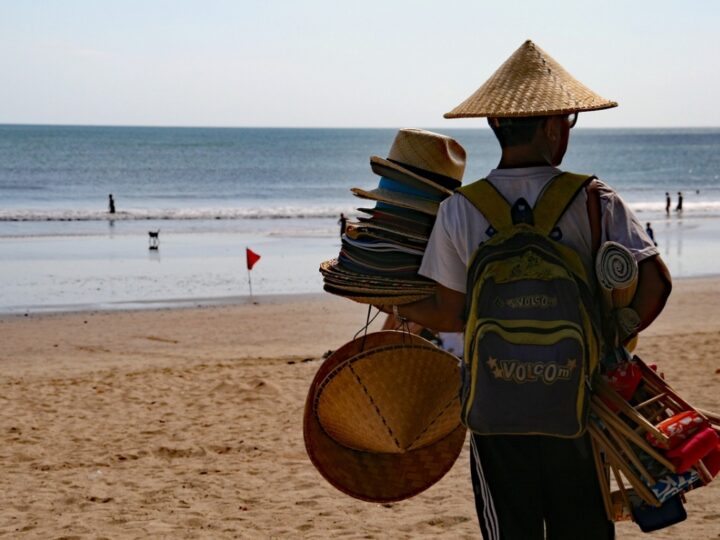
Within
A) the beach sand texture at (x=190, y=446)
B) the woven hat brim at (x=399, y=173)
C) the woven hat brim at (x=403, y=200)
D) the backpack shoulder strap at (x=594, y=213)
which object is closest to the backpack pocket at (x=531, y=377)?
the backpack shoulder strap at (x=594, y=213)

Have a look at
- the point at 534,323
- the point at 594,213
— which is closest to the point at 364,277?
the point at 534,323

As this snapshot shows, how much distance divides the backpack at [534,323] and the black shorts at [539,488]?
0.13 meters

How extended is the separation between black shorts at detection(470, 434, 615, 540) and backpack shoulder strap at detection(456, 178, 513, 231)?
60cm

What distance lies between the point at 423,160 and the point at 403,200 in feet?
0.65

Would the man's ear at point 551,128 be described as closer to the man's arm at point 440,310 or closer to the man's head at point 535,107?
the man's head at point 535,107

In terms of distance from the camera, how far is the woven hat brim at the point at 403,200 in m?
3.19

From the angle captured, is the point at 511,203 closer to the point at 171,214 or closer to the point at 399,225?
the point at 399,225

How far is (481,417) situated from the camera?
264 cm

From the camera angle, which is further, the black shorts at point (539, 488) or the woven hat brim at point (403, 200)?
the woven hat brim at point (403, 200)

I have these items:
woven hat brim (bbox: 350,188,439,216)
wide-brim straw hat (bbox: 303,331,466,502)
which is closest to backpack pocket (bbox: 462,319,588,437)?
woven hat brim (bbox: 350,188,439,216)

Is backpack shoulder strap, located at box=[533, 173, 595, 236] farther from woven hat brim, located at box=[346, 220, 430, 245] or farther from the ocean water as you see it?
the ocean water

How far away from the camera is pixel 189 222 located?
41.2 m

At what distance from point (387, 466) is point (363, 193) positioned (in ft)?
3.47

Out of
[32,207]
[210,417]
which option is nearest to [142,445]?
[210,417]
